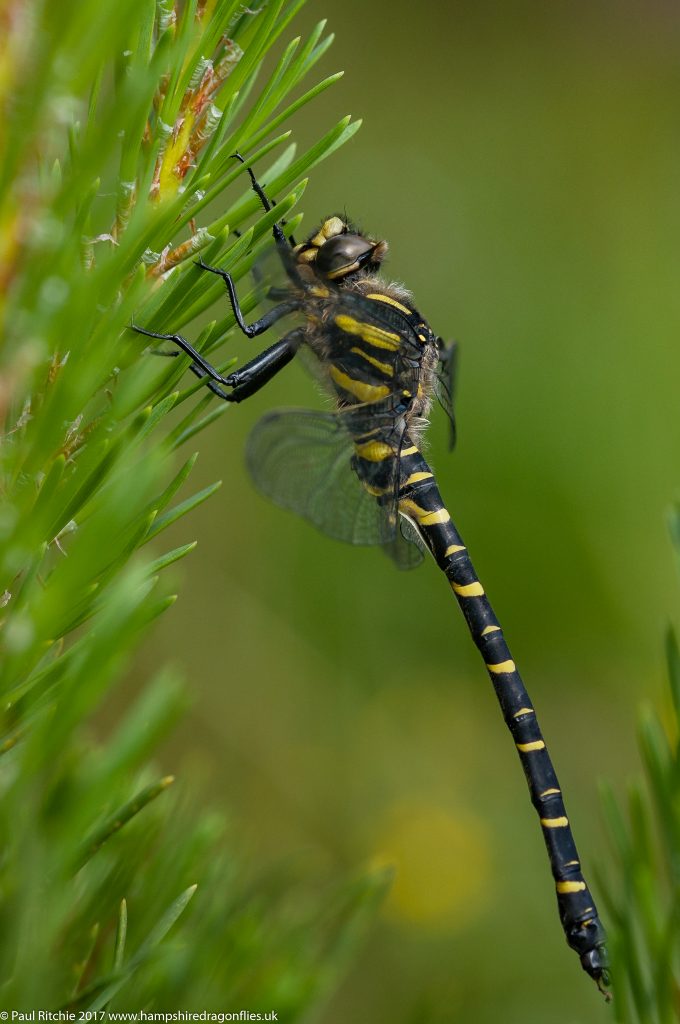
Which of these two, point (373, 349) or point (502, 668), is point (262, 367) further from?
point (502, 668)

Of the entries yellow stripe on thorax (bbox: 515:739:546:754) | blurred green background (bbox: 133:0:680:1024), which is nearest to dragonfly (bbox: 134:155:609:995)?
yellow stripe on thorax (bbox: 515:739:546:754)

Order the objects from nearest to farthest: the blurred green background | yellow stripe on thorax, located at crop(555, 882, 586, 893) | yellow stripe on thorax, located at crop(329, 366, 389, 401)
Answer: yellow stripe on thorax, located at crop(555, 882, 586, 893)
yellow stripe on thorax, located at crop(329, 366, 389, 401)
the blurred green background

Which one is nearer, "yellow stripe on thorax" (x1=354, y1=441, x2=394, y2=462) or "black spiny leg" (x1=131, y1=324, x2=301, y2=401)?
"black spiny leg" (x1=131, y1=324, x2=301, y2=401)

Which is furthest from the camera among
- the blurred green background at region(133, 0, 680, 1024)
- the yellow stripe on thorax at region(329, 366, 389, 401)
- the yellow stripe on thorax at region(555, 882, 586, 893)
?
the blurred green background at region(133, 0, 680, 1024)

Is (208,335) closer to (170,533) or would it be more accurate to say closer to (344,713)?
(344,713)

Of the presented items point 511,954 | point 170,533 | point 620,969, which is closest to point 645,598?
point 511,954

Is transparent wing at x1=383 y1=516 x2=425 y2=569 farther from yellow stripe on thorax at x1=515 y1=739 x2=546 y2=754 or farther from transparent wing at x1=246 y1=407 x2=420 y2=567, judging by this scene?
yellow stripe on thorax at x1=515 y1=739 x2=546 y2=754

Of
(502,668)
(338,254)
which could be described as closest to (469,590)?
(502,668)

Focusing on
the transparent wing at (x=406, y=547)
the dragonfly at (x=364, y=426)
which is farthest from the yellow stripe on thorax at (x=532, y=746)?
the transparent wing at (x=406, y=547)
